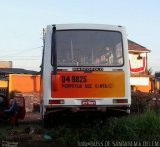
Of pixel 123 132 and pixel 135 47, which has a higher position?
pixel 135 47

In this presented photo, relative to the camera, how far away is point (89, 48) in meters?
13.1

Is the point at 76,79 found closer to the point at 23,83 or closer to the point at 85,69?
the point at 85,69

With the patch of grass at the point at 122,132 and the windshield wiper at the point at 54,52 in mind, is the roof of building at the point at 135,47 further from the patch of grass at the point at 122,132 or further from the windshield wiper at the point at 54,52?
the patch of grass at the point at 122,132

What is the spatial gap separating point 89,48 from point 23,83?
2805 cm

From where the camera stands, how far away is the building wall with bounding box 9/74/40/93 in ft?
130

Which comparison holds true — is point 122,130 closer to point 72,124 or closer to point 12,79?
point 72,124

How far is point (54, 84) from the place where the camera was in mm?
12578

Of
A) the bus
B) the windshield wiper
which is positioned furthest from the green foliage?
the windshield wiper

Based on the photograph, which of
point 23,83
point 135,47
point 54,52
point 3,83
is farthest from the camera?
point 135,47

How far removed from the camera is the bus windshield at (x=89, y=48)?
12930 millimetres

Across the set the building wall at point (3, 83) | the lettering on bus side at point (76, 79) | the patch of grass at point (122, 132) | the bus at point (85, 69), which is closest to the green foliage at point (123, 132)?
the patch of grass at point (122, 132)

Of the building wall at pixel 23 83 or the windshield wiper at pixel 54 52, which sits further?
the building wall at pixel 23 83

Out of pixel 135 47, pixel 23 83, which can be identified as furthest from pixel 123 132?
pixel 135 47

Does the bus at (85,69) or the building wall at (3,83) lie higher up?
the building wall at (3,83)
